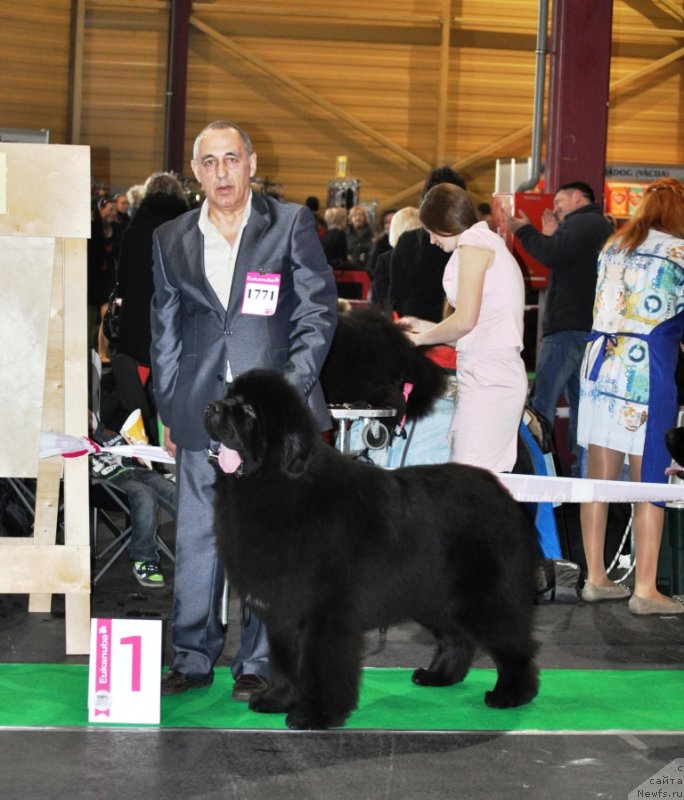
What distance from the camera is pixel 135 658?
3512 millimetres

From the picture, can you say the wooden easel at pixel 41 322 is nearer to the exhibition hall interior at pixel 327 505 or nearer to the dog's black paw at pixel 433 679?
the exhibition hall interior at pixel 327 505

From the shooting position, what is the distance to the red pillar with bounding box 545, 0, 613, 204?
8.96m

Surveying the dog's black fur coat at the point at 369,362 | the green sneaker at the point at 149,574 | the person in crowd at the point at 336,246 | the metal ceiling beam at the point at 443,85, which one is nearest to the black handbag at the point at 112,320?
the green sneaker at the point at 149,574

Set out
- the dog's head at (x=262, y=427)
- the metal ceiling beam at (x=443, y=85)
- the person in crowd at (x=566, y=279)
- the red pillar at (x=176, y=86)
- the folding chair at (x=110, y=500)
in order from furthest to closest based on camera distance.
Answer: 1. the metal ceiling beam at (x=443, y=85)
2. the red pillar at (x=176, y=86)
3. the person in crowd at (x=566, y=279)
4. the folding chair at (x=110, y=500)
5. the dog's head at (x=262, y=427)

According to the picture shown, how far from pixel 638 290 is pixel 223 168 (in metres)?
2.17

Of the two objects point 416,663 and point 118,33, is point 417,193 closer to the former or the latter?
point 118,33

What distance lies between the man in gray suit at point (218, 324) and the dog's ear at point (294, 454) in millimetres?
382

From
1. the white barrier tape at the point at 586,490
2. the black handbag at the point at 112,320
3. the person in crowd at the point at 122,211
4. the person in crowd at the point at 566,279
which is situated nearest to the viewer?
the white barrier tape at the point at 586,490

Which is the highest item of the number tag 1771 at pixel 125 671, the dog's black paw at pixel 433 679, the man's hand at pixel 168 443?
the man's hand at pixel 168 443

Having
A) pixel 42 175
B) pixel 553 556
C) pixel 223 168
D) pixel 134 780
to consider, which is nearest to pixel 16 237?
pixel 42 175

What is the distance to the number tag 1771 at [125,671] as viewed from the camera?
3.49 m

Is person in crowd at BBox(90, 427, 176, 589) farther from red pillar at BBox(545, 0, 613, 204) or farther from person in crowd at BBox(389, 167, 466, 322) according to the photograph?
red pillar at BBox(545, 0, 613, 204)

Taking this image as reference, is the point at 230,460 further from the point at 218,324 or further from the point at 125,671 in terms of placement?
the point at 125,671

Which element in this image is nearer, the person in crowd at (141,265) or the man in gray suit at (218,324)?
the man in gray suit at (218,324)
